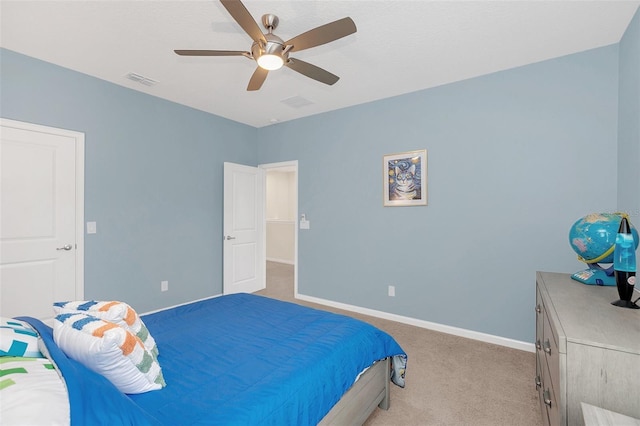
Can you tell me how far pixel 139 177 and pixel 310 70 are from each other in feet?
8.33

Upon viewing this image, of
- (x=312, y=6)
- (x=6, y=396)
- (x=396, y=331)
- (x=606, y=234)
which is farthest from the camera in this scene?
(x=396, y=331)

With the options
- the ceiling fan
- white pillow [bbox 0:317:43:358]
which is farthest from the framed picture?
white pillow [bbox 0:317:43:358]

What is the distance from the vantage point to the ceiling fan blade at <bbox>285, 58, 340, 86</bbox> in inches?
83.2

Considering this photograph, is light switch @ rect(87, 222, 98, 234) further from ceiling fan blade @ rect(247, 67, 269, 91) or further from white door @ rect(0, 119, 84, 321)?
ceiling fan blade @ rect(247, 67, 269, 91)

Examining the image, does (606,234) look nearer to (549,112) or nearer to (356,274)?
(549,112)

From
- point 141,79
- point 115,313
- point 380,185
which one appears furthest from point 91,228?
point 380,185

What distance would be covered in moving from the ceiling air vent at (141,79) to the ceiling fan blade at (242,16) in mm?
1928

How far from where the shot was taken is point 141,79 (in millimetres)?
3141

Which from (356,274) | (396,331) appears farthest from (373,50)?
(396,331)

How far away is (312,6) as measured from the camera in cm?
202

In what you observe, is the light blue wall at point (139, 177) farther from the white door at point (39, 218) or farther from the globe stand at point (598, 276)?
the globe stand at point (598, 276)

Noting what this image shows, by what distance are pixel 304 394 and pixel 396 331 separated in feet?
7.34

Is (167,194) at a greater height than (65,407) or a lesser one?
greater

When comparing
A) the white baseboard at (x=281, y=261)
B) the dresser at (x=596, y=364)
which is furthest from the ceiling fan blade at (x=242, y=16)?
the white baseboard at (x=281, y=261)
